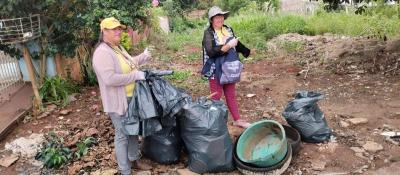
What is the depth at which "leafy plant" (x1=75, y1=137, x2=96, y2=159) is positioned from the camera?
4.30 m

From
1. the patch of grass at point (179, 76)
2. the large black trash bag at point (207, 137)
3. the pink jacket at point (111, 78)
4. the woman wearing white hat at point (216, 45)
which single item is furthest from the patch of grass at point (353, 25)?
the pink jacket at point (111, 78)

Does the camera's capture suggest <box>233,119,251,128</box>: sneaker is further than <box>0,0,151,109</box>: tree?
No

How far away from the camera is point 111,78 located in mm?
3289

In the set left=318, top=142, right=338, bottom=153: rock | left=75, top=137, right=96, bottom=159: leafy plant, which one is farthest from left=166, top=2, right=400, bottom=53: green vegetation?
left=75, top=137, right=96, bottom=159: leafy plant

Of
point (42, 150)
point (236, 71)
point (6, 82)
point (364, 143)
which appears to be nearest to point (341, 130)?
point (364, 143)

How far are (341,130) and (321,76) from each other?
225 centimetres

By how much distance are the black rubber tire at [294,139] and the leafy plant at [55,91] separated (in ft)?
10.2

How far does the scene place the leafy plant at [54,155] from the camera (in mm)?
4172

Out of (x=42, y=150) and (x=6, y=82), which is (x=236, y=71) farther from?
(x=6, y=82)

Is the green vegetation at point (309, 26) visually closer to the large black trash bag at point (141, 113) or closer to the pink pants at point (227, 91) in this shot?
the pink pants at point (227, 91)

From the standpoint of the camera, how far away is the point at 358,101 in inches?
215

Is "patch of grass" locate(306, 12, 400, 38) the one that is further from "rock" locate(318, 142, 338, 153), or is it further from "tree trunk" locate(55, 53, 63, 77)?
"tree trunk" locate(55, 53, 63, 77)

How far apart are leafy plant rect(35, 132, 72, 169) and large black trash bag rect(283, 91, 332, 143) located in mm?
2326

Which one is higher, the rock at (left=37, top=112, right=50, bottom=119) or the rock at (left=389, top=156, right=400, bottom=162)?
the rock at (left=37, top=112, right=50, bottom=119)
